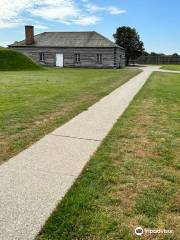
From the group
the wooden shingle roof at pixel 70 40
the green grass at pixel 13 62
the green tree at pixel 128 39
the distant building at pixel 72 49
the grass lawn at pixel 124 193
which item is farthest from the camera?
the green tree at pixel 128 39

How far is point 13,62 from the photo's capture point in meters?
36.2

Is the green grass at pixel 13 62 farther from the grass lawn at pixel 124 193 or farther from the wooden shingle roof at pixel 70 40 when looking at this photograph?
the grass lawn at pixel 124 193

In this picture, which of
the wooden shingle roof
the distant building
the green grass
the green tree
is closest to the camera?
the green grass

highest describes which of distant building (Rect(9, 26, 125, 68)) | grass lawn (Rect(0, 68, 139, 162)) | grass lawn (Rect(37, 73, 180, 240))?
distant building (Rect(9, 26, 125, 68))

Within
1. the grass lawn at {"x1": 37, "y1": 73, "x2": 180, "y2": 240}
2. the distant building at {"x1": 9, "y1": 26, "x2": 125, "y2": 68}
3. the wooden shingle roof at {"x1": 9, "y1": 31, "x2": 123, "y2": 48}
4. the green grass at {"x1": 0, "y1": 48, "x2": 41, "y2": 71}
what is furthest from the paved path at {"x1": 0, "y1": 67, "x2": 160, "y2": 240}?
the wooden shingle roof at {"x1": 9, "y1": 31, "x2": 123, "y2": 48}

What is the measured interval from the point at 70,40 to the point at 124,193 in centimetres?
4295

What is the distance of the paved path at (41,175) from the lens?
3203 mm

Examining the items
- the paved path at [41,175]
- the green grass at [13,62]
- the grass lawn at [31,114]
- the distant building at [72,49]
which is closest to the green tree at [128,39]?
the distant building at [72,49]

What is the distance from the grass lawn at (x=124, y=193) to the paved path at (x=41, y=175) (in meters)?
0.14

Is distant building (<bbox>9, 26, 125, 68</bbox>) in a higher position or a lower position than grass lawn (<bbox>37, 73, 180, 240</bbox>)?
higher

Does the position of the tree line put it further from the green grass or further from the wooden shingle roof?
the green grass

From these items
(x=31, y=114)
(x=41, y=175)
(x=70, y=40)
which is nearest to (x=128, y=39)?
(x=70, y=40)

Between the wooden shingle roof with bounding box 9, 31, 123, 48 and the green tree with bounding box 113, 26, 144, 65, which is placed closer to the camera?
the wooden shingle roof with bounding box 9, 31, 123, 48

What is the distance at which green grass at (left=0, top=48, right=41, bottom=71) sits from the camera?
3446cm
